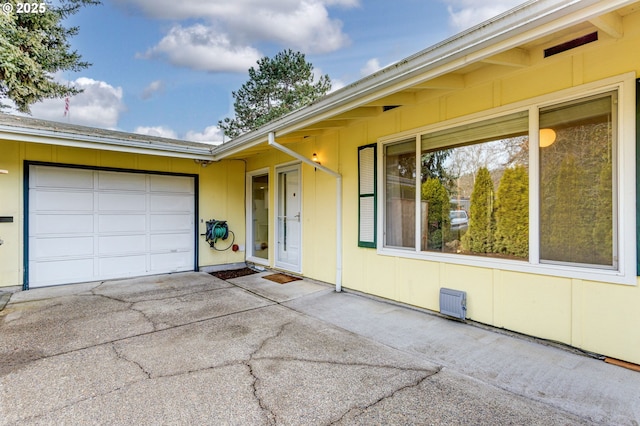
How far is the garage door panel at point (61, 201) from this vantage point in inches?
197

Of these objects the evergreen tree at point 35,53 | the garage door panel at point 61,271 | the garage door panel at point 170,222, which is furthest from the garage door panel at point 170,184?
the evergreen tree at point 35,53

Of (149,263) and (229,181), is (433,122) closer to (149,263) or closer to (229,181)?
(229,181)

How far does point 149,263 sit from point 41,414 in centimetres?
452

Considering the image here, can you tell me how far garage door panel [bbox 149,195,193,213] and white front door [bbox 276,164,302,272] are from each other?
197 cm

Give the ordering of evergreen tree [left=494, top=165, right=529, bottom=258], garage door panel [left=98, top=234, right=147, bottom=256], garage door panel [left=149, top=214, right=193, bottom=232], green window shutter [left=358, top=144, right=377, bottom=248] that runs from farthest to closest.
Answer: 1. garage door panel [left=149, top=214, right=193, bottom=232]
2. garage door panel [left=98, top=234, right=147, bottom=256]
3. green window shutter [left=358, top=144, right=377, bottom=248]
4. evergreen tree [left=494, top=165, right=529, bottom=258]

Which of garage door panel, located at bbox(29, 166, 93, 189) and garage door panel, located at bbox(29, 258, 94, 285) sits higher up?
garage door panel, located at bbox(29, 166, 93, 189)

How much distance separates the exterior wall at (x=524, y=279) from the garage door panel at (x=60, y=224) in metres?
4.92

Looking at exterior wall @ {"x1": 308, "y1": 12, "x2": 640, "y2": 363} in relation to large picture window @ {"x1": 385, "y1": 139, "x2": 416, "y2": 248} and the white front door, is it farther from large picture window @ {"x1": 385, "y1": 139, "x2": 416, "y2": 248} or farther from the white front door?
the white front door

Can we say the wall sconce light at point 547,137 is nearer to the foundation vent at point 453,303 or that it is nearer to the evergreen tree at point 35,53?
the foundation vent at point 453,303

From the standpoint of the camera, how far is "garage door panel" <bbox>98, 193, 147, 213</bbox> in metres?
5.55

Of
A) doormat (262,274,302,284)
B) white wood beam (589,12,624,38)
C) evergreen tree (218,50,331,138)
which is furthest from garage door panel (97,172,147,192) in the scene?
evergreen tree (218,50,331,138)

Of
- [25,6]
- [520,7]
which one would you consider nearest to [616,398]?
[520,7]

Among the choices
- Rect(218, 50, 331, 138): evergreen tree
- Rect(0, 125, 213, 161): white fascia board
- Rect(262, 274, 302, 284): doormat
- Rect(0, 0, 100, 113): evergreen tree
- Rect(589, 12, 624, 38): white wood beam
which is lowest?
Rect(262, 274, 302, 284): doormat

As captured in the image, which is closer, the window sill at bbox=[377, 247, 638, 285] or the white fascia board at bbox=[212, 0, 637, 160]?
the white fascia board at bbox=[212, 0, 637, 160]
